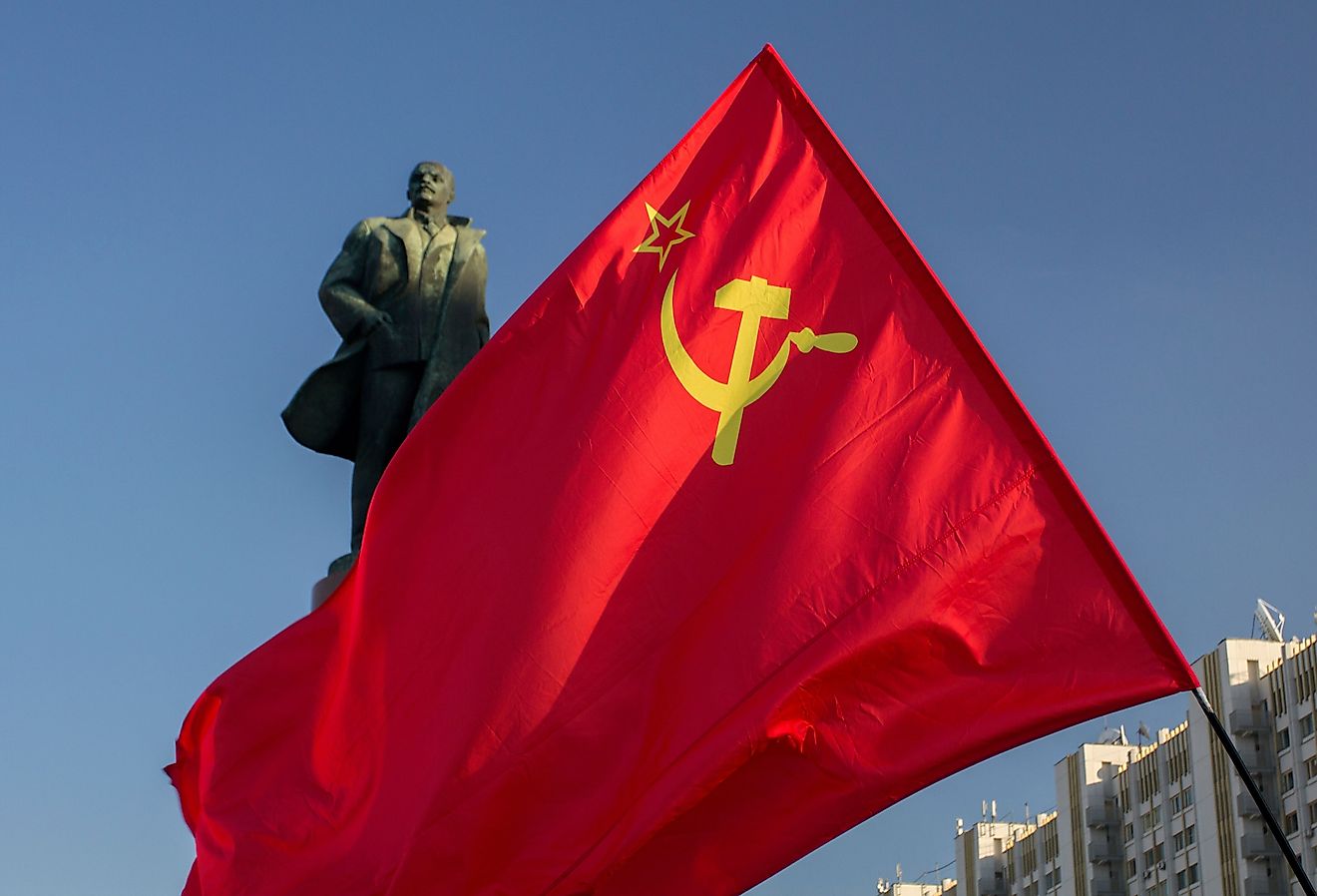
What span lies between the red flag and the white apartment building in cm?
6414

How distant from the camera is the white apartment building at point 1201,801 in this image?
243 feet

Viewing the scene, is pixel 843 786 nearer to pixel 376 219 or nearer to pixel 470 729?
pixel 470 729

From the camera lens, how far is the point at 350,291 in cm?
1177

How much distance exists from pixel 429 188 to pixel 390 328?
32.2 inches

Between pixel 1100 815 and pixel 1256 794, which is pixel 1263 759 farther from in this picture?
pixel 1256 794

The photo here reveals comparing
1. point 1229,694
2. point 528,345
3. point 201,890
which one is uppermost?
point 1229,694

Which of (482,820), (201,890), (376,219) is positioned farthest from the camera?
(376,219)

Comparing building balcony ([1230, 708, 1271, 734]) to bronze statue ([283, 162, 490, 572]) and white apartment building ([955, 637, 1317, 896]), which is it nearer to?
white apartment building ([955, 637, 1317, 896])

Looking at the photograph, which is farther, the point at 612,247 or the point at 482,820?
the point at 612,247

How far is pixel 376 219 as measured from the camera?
11898 mm

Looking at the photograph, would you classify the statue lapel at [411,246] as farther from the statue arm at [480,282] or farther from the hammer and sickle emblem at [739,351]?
the hammer and sickle emblem at [739,351]

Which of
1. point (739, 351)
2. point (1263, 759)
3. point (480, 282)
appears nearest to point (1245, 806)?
point (1263, 759)

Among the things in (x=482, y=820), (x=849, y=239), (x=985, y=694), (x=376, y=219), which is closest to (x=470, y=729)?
(x=482, y=820)

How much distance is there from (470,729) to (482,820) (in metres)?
0.38
